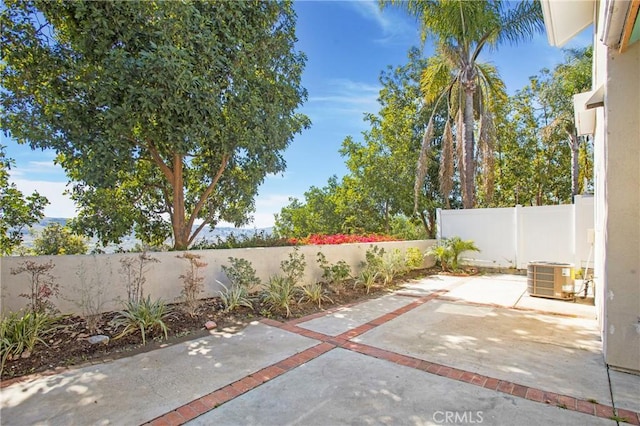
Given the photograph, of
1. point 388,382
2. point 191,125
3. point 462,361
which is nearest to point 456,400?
point 388,382

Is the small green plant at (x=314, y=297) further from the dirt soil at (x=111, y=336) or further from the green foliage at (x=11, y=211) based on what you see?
the green foliage at (x=11, y=211)

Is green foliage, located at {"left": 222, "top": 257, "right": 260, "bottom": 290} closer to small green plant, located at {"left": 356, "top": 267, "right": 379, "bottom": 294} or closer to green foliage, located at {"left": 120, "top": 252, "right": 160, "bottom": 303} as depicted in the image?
green foliage, located at {"left": 120, "top": 252, "right": 160, "bottom": 303}

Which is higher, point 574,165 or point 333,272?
point 574,165

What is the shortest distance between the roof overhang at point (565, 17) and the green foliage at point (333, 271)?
6.10m

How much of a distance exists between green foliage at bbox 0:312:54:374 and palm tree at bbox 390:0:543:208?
11943mm

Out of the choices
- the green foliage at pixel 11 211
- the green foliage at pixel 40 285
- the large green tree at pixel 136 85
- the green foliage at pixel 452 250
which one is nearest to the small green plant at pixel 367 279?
the green foliage at pixel 452 250

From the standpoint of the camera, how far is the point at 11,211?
7059mm

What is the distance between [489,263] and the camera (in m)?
11.1

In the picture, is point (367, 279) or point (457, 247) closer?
point (367, 279)

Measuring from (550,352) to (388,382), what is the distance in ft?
7.63

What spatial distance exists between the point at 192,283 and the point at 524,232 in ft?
32.6

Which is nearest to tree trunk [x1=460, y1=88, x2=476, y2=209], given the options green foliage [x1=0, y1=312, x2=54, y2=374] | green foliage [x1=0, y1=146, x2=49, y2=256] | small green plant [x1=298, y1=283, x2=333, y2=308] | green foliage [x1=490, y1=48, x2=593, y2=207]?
green foliage [x1=490, y1=48, x2=593, y2=207]

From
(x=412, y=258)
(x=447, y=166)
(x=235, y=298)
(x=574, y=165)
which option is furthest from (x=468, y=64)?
(x=235, y=298)

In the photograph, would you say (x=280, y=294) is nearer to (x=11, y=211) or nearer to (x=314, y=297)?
(x=314, y=297)
